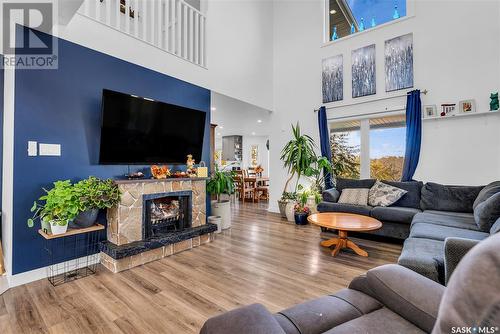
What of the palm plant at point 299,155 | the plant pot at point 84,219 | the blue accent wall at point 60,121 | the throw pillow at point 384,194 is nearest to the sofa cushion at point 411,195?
the throw pillow at point 384,194

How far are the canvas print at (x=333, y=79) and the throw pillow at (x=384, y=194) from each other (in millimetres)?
2153

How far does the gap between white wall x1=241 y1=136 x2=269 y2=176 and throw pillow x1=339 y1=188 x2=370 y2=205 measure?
20.9 feet

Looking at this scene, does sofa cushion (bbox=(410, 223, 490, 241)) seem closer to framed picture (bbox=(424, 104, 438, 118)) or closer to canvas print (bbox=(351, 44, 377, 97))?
framed picture (bbox=(424, 104, 438, 118))

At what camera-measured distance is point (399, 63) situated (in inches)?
175

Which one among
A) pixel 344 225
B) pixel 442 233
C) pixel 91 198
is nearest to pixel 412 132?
pixel 442 233

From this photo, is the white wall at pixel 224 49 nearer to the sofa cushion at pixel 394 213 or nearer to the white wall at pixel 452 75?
the white wall at pixel 452 75

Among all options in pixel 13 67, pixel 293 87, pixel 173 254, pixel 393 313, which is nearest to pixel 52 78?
pixel 13 67

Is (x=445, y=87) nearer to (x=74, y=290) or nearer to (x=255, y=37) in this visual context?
(x=255, y=37)

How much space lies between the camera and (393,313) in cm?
112

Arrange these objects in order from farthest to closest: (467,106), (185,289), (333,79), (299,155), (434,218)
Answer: (333,79)
(299,155)
(467,106)
(434,218)
(185,289)

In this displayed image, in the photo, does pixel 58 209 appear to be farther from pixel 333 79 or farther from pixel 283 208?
pixel 333 79

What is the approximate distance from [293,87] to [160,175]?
4030mm

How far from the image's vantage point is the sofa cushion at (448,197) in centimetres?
345

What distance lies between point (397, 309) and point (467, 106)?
427 centimetres
